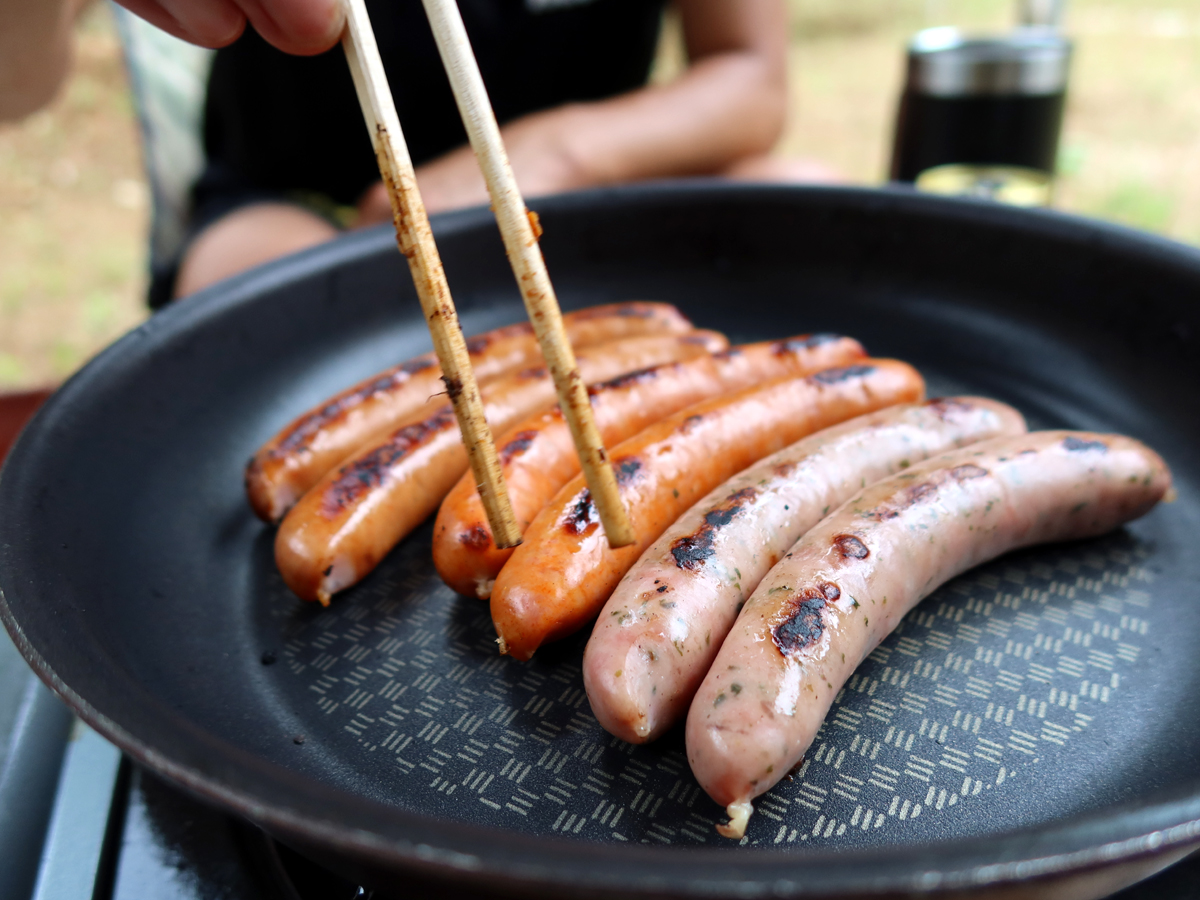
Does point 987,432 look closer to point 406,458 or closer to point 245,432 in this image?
point 406,458

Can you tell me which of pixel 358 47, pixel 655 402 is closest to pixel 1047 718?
pixel 655 402

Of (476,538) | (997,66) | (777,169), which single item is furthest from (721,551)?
(997,66)

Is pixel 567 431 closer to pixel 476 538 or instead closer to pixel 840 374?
pixel 476 538

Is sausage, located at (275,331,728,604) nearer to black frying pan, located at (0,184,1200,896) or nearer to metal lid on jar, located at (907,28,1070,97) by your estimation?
black frying pan, located at (0,184,1200,896)

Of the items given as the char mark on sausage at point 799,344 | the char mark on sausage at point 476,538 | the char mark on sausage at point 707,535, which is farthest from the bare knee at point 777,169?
the char mark on sausage at point 476,538

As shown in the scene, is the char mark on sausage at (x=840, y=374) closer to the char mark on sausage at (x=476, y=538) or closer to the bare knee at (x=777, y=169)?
the char mark on sausage at (x=476, y=538)

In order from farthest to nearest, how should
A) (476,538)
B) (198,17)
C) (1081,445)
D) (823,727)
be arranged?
(1081,445)
(476,538)
(823,727)
(198,17)
